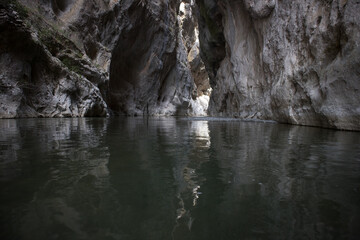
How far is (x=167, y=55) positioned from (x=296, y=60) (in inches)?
1011

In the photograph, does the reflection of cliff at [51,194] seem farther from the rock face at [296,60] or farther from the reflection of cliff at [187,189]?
the rock face at [296,60]

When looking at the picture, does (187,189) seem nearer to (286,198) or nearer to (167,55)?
(286,198)

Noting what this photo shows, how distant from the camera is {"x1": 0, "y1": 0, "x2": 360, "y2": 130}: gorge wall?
28.8ft

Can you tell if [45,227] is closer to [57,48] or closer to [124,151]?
[124,151]

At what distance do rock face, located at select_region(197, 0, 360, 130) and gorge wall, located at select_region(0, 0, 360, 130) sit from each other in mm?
48

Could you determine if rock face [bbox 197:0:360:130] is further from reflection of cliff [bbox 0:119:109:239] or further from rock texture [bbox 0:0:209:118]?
rock texture [bbox 0:0:209:118]

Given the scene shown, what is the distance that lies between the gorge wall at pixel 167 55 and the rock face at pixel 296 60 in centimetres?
5

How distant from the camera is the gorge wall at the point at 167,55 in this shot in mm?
8773

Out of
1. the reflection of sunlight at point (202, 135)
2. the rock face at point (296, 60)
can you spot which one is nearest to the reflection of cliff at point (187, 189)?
the reflection of sunlight at point (202, 135)

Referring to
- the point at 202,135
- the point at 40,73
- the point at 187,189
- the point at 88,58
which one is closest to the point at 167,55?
the point at 88,58

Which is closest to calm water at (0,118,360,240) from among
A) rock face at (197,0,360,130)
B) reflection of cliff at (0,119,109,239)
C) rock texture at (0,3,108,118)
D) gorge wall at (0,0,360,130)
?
reflection of cliff at (0,119,109,239)

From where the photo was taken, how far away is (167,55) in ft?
115

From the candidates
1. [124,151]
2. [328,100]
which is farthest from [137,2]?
[124,151]

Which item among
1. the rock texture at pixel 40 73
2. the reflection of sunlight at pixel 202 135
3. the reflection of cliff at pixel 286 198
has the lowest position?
the reflection of cliff at pixel 286 198
